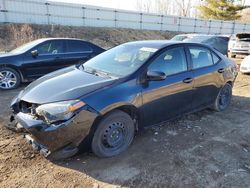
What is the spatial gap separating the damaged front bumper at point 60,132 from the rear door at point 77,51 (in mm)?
4992

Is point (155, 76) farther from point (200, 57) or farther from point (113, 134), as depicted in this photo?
point (200, 57)

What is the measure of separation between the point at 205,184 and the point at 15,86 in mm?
5962

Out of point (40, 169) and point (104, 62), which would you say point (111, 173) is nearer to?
point (40, 169)

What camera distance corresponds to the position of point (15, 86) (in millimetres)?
7016

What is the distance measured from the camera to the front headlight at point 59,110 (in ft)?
9.70

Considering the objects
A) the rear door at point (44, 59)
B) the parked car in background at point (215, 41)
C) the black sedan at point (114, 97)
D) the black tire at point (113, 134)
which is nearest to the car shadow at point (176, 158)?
the black tire at point (113, 134)

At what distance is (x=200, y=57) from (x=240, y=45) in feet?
38.8

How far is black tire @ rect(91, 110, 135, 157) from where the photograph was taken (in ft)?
10.7

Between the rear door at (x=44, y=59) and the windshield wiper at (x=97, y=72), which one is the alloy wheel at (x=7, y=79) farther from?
the windshield wiper at (x=97, y=72)

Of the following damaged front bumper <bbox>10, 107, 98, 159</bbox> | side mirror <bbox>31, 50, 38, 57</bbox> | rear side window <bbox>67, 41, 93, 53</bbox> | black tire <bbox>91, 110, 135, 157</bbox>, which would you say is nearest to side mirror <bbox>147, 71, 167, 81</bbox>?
black tire <bbox>91, 110, 135, 157</bbox>

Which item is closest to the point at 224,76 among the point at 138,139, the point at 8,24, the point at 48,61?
the point at 138,139

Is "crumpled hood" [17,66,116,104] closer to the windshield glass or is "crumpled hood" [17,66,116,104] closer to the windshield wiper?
the windshield wiper

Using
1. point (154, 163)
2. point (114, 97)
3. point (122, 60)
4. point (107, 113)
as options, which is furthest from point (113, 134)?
point (122, 60)

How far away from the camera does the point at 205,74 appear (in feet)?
15.4
